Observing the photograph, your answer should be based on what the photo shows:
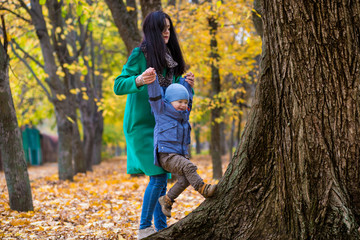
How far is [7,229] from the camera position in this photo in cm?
418

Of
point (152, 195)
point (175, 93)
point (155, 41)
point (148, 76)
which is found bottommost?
point (152, 195)

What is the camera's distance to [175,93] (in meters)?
3.02

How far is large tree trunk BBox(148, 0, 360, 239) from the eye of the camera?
249cm

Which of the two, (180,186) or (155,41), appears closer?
(180,186)

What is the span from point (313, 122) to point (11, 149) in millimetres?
4453

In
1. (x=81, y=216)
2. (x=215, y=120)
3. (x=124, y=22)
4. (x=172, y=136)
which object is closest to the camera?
(x=172, y=136)

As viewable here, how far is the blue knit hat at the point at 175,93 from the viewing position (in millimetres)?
3000

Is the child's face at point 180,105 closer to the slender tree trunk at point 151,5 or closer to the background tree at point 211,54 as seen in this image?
the slender tree trunk at point 151,5

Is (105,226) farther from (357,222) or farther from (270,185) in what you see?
Answer: (357,222)

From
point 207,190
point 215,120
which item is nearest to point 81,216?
point 207,190

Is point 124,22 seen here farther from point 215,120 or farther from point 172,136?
point 172,136

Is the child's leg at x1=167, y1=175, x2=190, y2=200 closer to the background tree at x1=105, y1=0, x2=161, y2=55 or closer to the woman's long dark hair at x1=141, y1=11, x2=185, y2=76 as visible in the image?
the woman's long dark hair at x1=141, y1=11, x2=185, y2=76

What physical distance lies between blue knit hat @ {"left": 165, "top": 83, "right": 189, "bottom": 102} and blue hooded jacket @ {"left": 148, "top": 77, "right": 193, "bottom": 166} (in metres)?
0.05

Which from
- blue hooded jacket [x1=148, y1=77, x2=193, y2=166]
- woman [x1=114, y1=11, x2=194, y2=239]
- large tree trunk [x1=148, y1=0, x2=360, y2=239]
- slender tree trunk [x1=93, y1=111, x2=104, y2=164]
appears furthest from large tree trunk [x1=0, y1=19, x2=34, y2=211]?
slender tree trunk [x1=93, y1=111, x2=104, y2=164]
